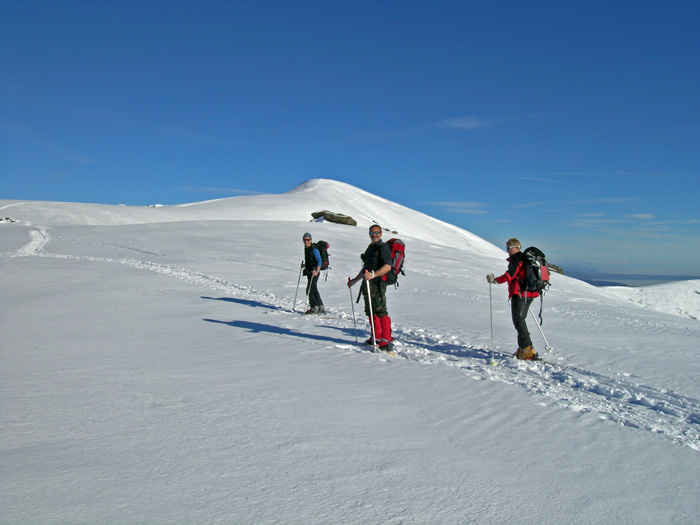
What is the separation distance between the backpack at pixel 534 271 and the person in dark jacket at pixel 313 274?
5257 millimetres

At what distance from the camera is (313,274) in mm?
11828

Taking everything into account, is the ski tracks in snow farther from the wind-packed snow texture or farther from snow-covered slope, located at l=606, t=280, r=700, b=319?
snow-covered slope, located at l=606, t=280, r=700, b=319

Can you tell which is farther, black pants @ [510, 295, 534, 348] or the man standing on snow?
the man standing on snow

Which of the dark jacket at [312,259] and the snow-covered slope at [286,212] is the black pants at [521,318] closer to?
the dark jacket at [312,259]

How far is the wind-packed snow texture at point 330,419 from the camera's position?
307 cm

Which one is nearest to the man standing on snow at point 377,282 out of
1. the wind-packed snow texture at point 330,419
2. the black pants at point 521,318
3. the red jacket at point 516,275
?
the wind-packed snow texture at point 330,419

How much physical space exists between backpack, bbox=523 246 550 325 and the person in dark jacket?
5.26 metres

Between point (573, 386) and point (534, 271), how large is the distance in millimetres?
1889

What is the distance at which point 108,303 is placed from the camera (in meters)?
11.8

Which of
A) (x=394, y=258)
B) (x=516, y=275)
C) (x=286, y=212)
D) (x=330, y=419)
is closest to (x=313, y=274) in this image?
(x=394, y=258)

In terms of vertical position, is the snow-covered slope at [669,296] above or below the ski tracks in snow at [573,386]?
above

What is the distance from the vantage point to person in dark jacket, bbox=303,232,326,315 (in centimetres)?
1170

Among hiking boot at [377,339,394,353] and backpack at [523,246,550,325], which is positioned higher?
backpack at [523,246,550,325]

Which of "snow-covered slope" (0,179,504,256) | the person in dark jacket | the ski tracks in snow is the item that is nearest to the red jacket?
the ski tracks in snow
